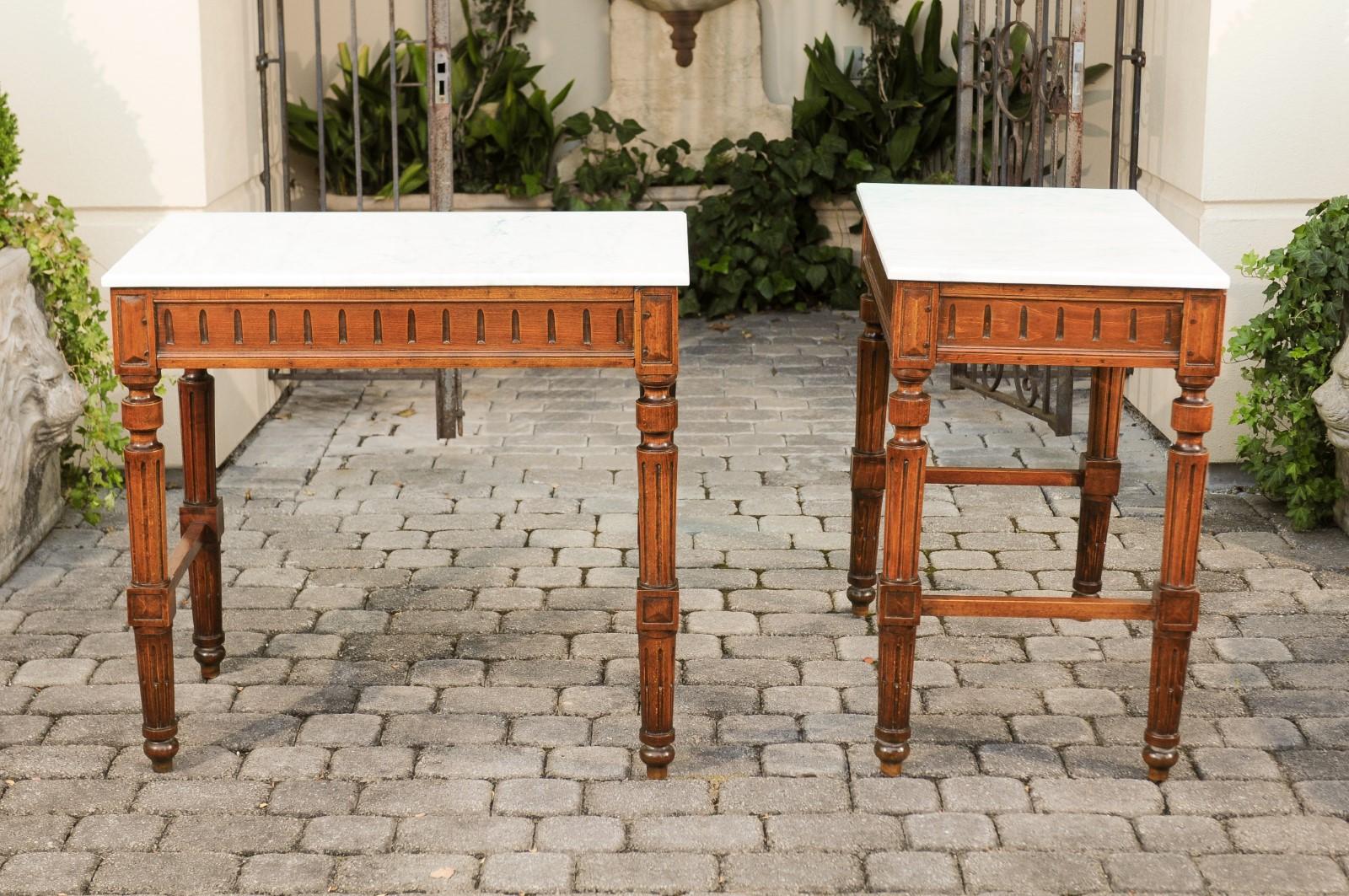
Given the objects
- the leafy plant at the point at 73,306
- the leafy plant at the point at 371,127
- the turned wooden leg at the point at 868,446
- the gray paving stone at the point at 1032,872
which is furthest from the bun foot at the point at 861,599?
the leafy plant at the point at 371,127

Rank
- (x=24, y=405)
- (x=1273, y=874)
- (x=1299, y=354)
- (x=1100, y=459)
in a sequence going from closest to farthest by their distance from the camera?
(x=1273, y=874)
(x=1100, y=459)
(x=24, y=405)
(x=1299, y=354)

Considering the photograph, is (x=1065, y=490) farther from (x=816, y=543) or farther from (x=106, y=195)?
(x=106, y=195)

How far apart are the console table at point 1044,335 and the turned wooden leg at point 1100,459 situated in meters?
0.48

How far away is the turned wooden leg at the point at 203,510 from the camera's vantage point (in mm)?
4070

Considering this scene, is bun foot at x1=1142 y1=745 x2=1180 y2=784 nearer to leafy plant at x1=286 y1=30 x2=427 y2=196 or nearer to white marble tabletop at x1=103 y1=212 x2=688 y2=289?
white marble tabletop at x1=103 y1=212 x2=688 y2=289

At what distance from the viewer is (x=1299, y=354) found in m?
5.09

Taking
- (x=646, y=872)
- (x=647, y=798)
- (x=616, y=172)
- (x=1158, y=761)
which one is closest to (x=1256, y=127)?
(x=1158, y=761)

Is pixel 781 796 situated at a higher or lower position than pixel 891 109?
lower

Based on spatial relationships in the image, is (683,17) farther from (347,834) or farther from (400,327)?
(347,834)

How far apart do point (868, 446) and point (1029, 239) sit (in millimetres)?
894

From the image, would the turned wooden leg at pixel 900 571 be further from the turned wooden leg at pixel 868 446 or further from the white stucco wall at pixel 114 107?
the white stucco wall at pixel 114 107

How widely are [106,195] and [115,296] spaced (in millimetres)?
2430

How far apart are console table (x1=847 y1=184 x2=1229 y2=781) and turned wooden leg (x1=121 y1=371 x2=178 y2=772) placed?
5.04 ft

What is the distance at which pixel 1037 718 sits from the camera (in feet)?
→ 13.3
